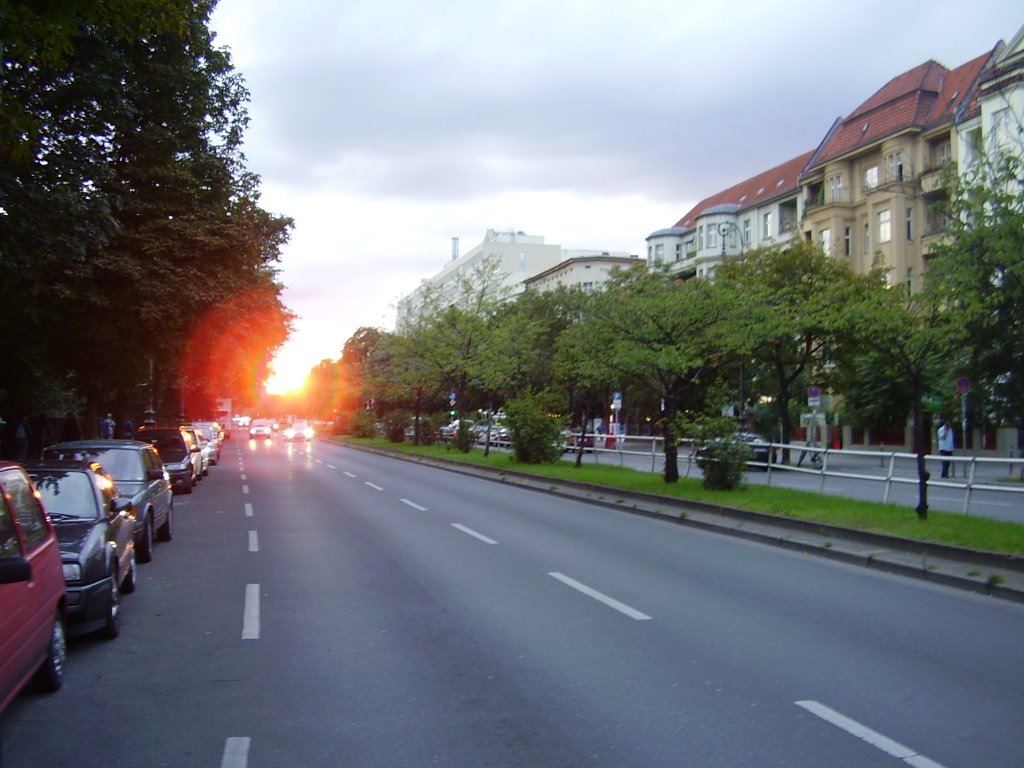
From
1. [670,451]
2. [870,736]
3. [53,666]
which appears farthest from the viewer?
[670,451]

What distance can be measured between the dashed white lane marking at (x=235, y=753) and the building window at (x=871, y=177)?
53.6m

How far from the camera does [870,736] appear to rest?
556 centimetres

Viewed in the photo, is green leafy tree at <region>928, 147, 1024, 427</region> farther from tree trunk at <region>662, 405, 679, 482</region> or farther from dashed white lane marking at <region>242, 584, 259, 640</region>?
tree trunk at <region>662, 405, 679, 482</region>

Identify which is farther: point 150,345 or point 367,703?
point 150,345

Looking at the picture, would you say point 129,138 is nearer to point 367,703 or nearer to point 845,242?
point 367,703

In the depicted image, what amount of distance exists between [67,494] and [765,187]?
66575 mm

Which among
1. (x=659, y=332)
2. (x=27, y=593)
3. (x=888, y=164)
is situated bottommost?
(x=27, y=593)

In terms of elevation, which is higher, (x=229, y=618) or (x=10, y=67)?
(x=10, y=67)

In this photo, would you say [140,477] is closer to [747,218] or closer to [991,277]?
[991,277]

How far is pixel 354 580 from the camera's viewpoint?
36.2 ft

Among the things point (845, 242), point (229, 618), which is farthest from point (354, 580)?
point (845, 242)

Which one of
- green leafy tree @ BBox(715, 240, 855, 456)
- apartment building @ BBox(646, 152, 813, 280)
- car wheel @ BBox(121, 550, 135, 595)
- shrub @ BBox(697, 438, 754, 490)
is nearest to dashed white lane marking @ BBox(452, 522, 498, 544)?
car wheel @ BBox(121, 550, 135, 595)

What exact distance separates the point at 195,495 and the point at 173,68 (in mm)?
10282

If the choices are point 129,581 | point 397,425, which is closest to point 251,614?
point 129,581
